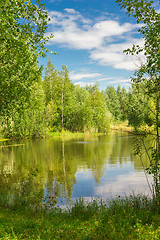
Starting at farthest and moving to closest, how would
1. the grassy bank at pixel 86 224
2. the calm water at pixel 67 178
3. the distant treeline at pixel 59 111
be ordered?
the distant treeline at pixel 59 111 → the calm water at pixel 67 178 → the grassy bank at pixel 86 224

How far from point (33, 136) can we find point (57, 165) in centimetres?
3070

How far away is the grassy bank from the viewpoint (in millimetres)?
7172

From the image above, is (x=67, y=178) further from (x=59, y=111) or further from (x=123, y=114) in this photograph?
(x=59, y=111)

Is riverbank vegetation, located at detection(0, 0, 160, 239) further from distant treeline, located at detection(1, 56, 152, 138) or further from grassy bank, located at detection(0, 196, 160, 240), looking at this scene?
distant treeline, located at detection(1, 56, 152, 138)

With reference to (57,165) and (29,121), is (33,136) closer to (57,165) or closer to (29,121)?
(29,121)

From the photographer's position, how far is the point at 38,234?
7359 mm

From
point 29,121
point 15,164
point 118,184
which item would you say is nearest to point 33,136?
point 29,121

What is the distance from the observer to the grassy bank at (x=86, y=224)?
717 centimetres

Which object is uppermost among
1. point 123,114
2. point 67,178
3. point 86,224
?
point 123,114

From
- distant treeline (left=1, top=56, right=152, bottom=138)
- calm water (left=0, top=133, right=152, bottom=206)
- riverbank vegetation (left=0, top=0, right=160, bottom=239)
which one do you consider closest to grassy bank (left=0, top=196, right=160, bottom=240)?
riverbank vegetation (left=0, top=0, right=160, bottom=239)

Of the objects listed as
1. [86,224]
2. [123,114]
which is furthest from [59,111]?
[86,224]

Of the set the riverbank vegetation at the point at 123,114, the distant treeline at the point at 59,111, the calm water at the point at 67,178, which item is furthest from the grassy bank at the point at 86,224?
the distant treeline at the point at 59,111

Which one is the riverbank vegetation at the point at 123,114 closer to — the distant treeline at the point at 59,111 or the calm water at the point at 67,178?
the calm water at the point at 67,178

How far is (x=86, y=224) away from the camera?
8219 millimetres
